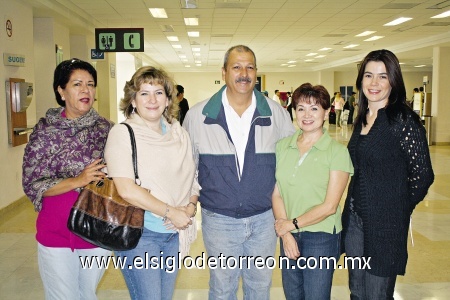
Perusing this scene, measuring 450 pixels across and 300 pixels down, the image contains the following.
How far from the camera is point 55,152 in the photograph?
78.2 inches

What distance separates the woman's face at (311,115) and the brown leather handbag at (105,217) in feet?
2.80

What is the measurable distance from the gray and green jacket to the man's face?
113 mm

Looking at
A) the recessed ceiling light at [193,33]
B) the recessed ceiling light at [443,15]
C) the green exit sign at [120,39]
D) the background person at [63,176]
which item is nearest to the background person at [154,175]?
A: the background person at [63,176]

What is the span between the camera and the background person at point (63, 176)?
1972 mm

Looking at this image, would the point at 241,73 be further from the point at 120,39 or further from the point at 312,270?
the point at 120,39

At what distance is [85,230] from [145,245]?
10.6 inches

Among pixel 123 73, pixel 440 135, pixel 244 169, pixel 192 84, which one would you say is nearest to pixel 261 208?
pixel 244 169

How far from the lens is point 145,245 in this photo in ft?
6.30

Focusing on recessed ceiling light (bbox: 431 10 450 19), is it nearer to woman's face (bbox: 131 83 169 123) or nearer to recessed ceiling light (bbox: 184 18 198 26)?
recessed ceiling light (bbox: 184 18 198 26)

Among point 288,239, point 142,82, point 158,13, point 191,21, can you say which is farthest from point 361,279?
point 191,21

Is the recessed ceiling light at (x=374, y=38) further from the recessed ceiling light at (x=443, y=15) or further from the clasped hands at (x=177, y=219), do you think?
the clasped hands at (x=177, y=219)

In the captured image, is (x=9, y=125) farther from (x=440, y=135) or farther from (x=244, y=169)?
(x=440, y=135)

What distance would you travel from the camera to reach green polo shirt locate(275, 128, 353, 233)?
6.84 feet

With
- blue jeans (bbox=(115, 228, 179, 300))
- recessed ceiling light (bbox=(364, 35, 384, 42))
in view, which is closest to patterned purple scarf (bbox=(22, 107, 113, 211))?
blue jeans (bbox=(115, 228, 179, 300))
